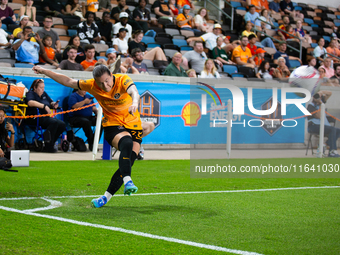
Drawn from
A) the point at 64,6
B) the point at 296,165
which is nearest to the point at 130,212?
the point at 296,165

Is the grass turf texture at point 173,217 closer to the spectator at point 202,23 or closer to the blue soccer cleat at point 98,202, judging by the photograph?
the blue soccer cleat at point 98,202

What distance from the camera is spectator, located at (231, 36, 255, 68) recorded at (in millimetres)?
15828

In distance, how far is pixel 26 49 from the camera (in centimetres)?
1102

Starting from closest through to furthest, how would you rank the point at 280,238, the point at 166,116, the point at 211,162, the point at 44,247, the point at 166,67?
the point at 44,247, the point at 280,238, the point at 211,162, the point at 166,116, the point at 166,67

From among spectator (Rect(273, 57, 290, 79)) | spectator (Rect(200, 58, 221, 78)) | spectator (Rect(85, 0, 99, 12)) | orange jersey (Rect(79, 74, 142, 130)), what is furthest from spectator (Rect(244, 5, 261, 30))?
orange jersey (Rect(79, 74, 142, 130))

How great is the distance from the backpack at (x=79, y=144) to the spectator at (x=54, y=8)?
5207mm

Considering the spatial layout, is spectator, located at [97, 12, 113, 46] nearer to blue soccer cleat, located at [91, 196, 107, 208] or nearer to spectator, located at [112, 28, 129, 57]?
spectator, located at [112, 28, 129, 57]

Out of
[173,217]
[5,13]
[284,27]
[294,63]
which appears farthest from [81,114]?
[284,27]

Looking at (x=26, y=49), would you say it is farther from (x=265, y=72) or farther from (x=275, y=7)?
(x=275, y=7)

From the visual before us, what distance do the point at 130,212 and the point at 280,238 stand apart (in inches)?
67.0

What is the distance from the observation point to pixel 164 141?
12078 millimetres

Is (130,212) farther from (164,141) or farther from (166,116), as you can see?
(164,141)

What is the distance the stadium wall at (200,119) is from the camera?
11.8 m

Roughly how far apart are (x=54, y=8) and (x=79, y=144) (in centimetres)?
600
